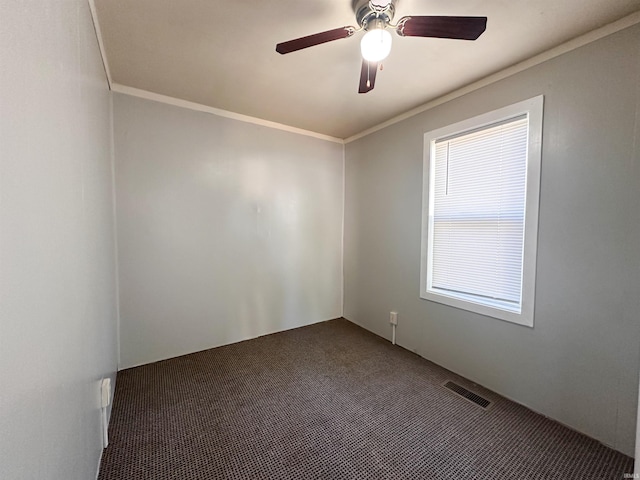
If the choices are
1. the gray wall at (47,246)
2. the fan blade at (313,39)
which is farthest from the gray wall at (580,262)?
the gray wall at (47,246)

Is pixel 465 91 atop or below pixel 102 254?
atop

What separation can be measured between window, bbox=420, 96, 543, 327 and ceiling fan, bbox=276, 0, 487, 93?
102cm

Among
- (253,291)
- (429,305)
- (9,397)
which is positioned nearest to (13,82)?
(9,397)

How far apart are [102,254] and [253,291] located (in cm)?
154

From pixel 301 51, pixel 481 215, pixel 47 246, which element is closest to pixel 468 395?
pixel 481 215

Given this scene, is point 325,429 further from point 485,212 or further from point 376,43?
point 376,43

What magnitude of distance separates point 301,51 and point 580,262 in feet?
7.43

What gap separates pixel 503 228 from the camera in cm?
203

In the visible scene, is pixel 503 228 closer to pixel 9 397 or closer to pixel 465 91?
pixel 465 91

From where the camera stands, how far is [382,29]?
137 cm

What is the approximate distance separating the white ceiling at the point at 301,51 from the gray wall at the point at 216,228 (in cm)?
46

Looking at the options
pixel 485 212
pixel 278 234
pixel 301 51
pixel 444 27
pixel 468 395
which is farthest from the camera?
pixel 278 234

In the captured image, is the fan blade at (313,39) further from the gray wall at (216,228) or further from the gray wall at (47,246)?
the gray wall at (216,228)

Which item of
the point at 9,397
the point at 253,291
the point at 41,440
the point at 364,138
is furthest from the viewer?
the point at 364,138
